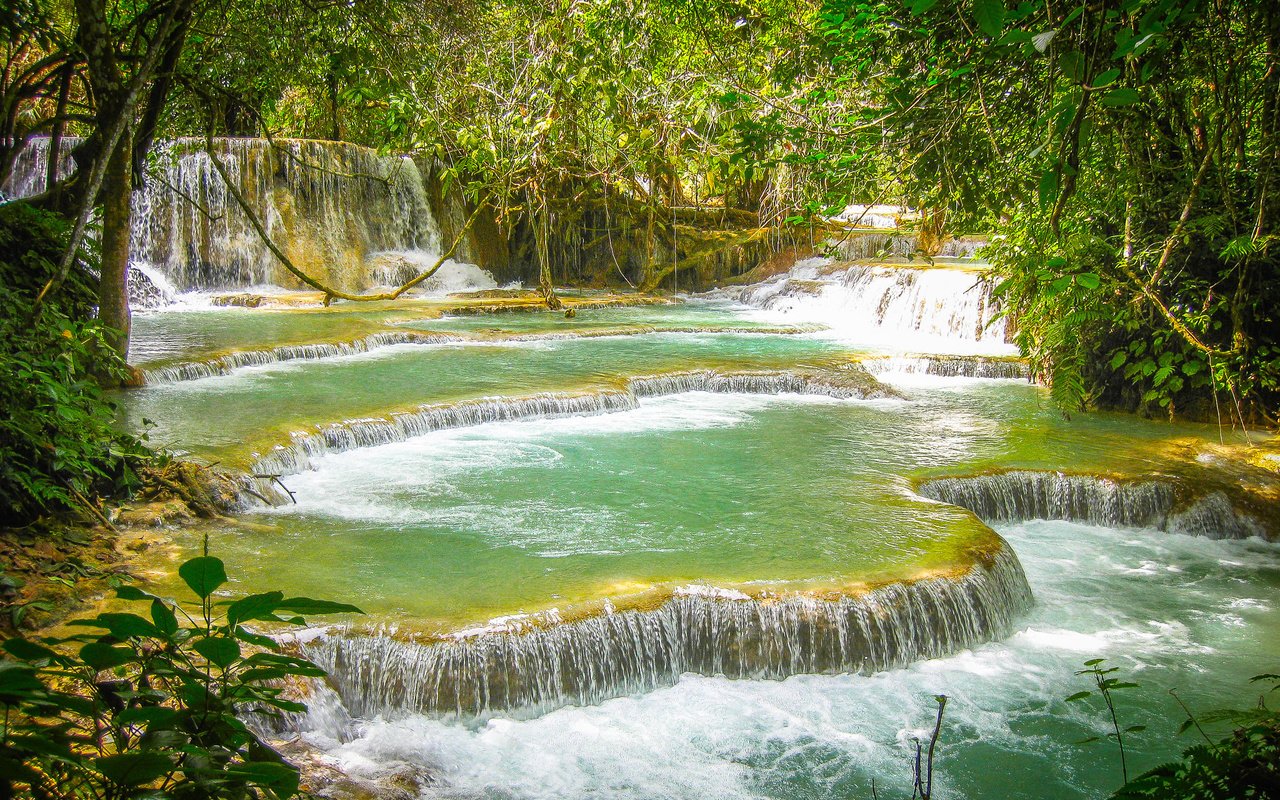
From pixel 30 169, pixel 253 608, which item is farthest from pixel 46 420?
pixel 30 169

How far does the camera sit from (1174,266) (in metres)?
8.55

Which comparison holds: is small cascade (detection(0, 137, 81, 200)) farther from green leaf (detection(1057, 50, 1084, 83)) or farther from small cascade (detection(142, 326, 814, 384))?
green leaf (detection(1057, 50, 1084, 83))

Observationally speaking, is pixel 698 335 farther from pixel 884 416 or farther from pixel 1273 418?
pixel 1273 418

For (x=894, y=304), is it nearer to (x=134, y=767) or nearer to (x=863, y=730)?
(x=863, y=730)

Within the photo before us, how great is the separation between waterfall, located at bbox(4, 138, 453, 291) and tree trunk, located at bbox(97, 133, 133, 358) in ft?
23.6

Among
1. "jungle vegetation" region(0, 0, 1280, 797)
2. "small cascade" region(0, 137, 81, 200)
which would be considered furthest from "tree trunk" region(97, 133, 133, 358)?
"small cascade" region(0, 137, 81, 200)

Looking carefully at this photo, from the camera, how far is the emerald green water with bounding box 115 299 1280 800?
13.9 ft

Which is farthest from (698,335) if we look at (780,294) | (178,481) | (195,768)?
(195,768)

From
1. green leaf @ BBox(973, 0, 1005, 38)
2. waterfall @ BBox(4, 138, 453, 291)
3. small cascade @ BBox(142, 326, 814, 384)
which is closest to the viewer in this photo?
green leaf @ BBox(973, 0, 1005, 38)

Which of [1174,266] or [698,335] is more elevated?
[1174,266]

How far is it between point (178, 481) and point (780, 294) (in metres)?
14.2

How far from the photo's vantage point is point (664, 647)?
15.9 ft

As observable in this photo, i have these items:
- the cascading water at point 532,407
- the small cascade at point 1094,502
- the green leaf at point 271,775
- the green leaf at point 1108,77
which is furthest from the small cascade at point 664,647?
the green leaf at point 1108,77

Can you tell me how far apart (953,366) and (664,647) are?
7.98 metres
